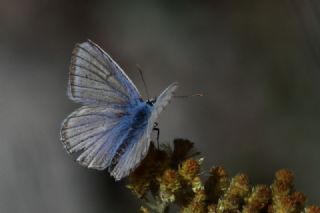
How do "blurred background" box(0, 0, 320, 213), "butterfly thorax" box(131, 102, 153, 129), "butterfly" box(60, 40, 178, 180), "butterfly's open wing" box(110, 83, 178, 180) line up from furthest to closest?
"blurred background" box(0, 0, 320, 213), "butterfly thorax" box(131, 102, 153, 129), "butterfly" box(60, 40, 178, 180), "butterfly's open wing" box(110, 83, 178, 180)

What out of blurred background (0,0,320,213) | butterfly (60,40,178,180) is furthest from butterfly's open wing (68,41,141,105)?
blurred background (0,0,320,213)

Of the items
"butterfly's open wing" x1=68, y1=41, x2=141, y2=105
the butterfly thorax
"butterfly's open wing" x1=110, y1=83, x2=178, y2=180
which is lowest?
"butterfly's open wing" x1=110, y1=83, x2=178, y2=180

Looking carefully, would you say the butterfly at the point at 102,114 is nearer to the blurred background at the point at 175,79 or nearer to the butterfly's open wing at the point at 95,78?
the butterfly's open wing at the point at 95,78

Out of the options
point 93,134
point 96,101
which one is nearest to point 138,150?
point 93,134

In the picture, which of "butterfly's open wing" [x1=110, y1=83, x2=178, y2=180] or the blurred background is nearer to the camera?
"butterfly's open wing" [x1=110, y1=83, x2=178, y2=180]

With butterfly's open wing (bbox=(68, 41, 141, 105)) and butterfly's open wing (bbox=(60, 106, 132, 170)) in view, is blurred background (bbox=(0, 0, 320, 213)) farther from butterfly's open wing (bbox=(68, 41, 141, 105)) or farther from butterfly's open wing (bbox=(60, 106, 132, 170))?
butterfly's open wing (bbox=(60, 106, 132, 170))

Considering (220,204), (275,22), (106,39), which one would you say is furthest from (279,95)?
(220,204)

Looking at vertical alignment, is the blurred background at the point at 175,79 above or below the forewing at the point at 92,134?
above

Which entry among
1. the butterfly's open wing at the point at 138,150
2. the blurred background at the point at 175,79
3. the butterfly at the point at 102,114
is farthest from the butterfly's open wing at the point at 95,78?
the blurred background at the point at 175,79
